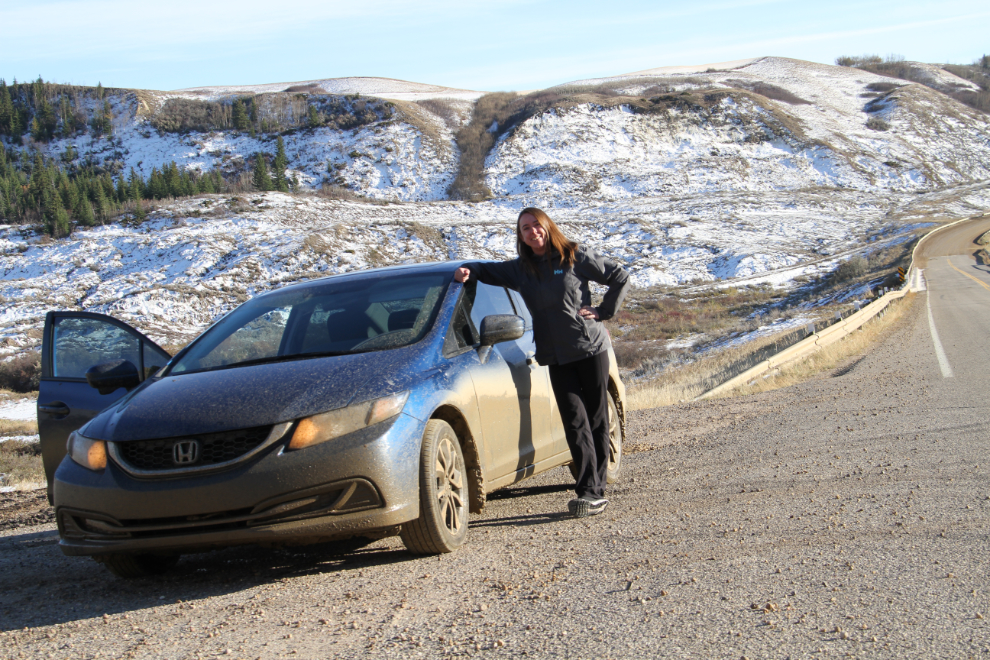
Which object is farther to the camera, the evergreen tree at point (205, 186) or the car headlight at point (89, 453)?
the evergreen tree at point (205, 186)

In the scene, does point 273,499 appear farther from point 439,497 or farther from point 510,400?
point 510,400

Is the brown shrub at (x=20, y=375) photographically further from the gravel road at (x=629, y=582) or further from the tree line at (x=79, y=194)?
the tree line at (x=79, y=194)

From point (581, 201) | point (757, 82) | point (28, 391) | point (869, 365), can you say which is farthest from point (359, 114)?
point (869, 365)

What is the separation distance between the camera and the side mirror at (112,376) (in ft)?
16.9

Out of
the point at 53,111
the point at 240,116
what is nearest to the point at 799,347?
the point at 240,116

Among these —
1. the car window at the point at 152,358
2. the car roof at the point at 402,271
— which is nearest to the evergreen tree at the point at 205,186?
the car window at the point at 152,358

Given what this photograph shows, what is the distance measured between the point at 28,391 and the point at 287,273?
26.3m

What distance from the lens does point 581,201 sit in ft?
235

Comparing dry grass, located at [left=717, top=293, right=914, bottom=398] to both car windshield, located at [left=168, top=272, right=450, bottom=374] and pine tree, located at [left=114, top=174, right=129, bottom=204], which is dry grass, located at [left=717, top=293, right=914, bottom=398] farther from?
pine tree, located at [left=114, top=174, right=129, bottom=204]

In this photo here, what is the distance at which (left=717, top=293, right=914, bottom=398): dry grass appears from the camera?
13.0m

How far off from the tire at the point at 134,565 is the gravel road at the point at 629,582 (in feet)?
0.26

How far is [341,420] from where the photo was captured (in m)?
4.08

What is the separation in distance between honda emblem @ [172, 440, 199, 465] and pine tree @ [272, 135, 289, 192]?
76.6 m

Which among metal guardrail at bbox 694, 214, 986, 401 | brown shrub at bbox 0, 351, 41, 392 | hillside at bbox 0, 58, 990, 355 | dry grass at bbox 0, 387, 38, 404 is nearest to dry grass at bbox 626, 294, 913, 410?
metal guardrail at bbox 694, 214, 986, 401
